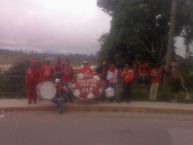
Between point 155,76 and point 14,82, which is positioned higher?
point 155,76

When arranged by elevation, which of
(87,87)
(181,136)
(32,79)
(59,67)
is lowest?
(181,136)

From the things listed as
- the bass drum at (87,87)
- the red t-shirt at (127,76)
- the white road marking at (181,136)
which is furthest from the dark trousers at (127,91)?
the white road marking at (181,136)

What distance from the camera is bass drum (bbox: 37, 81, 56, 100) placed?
16.3m

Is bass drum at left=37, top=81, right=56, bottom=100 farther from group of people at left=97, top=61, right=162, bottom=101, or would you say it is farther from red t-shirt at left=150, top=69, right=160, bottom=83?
red t-shirt at left=150, top=69, right=160, bottom=83

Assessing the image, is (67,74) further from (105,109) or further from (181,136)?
(181,136)

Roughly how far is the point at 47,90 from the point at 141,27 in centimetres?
1202

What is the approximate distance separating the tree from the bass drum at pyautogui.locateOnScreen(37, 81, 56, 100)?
11.4 m

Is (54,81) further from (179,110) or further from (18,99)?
(179,110)

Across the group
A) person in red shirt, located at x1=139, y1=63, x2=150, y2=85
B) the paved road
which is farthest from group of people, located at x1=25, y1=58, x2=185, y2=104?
the paved road

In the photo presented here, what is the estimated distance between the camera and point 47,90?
1634cm

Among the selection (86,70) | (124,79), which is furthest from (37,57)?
(124,79)

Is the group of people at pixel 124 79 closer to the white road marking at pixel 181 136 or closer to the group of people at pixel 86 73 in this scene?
the group of people at pixel 86 73

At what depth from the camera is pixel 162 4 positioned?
1110 inches

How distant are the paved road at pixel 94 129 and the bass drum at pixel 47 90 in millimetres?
709
